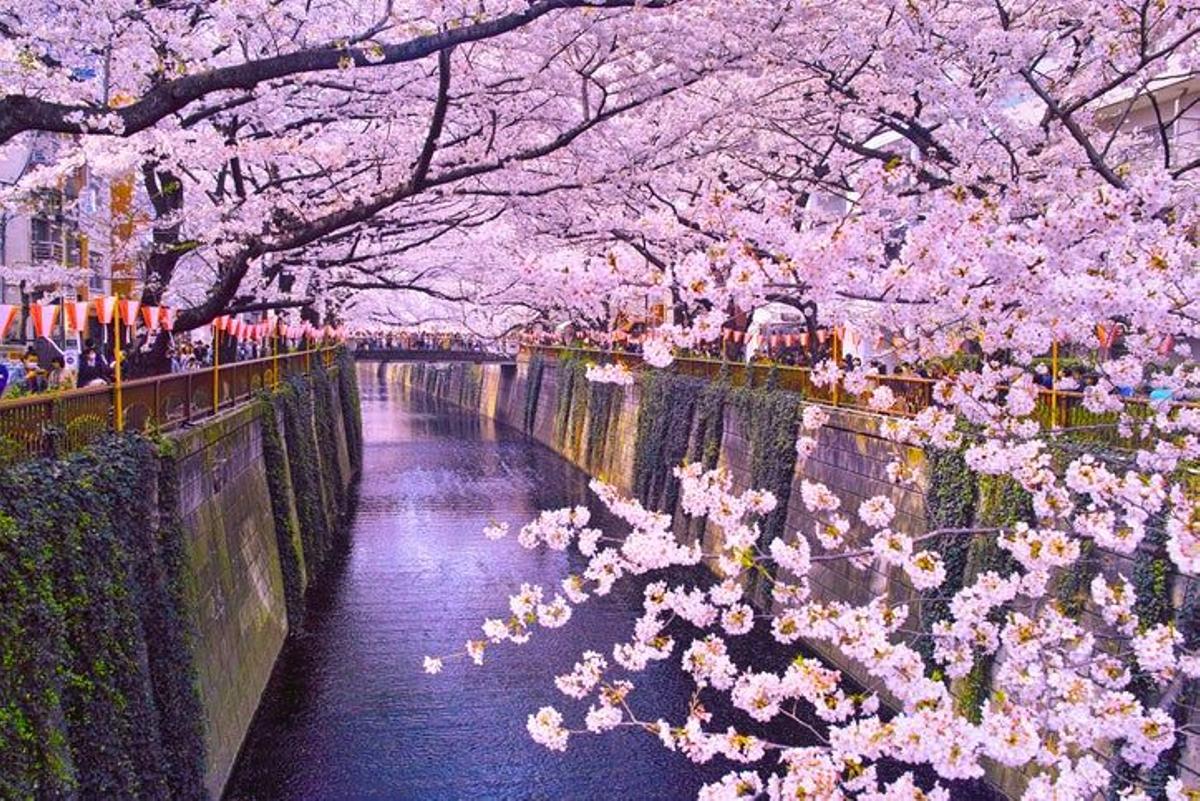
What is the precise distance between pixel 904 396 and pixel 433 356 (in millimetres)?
42027

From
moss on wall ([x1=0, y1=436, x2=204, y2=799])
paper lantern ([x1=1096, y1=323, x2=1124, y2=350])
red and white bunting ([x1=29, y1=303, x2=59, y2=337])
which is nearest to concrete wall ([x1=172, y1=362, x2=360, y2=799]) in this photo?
moss on wall ([x1=0, y1=436, x2=204, y2=799])

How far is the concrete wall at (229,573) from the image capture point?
10805 mm

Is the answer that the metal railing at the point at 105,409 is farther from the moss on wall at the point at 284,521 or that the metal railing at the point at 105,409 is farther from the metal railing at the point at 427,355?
the metal railing at the point at 427,355

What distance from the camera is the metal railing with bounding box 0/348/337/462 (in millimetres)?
6766

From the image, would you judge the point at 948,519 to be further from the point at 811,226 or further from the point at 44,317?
the point at 44,317

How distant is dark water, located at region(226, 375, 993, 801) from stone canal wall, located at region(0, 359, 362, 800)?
0.76 meters

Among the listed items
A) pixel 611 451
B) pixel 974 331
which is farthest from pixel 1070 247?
pixel 611 451

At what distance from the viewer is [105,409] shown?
879cm

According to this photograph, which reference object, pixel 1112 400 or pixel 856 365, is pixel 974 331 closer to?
pixel 1112 400

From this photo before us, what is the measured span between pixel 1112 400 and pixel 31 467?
7010 mm

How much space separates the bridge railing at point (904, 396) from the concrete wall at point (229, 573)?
4889 millimetres

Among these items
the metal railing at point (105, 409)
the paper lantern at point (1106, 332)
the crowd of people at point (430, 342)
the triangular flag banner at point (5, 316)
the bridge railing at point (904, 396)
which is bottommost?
the crowd of people at point (430, 342)

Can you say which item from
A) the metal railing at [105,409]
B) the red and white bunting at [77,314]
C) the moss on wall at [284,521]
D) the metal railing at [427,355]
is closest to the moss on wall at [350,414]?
the metal railing at [427,355]

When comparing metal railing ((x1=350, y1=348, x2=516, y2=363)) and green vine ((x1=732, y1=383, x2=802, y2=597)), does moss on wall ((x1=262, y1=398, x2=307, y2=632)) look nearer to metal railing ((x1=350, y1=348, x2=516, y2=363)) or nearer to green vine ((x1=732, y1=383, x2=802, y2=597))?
green vine ((x1=732, y1=383, x2=802, y2=597))
